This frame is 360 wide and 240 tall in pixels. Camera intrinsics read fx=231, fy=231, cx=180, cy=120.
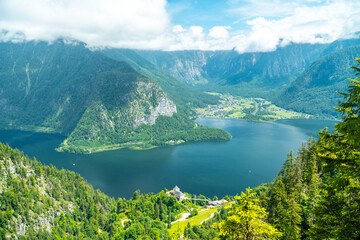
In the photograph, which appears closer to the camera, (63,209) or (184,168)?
(63,209)

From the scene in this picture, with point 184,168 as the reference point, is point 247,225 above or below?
above

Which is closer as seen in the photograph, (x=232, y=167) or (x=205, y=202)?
(x=205, y=202)

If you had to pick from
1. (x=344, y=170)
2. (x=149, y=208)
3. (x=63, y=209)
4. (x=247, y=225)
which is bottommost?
(x=63, y=209)

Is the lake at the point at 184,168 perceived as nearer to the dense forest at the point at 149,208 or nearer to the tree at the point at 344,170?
the dense forest at the point at 149,208

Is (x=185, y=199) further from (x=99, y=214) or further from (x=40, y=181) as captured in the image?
(x=40, y=181)

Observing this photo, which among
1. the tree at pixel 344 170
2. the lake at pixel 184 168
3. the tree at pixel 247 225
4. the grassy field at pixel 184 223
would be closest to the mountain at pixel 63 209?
the grassy field at pixel 184 223

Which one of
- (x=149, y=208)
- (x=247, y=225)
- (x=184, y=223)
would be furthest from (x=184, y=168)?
(x=247, y=225)

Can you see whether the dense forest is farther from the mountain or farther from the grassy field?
the grassy field

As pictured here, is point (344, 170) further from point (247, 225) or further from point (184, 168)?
point (184, 168)

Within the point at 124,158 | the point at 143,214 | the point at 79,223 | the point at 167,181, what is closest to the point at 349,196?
the point at 143,214
